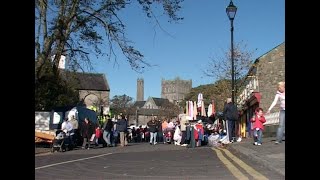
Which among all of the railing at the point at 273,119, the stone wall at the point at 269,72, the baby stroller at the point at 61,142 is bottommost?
the baby stroller at the point at 61,142

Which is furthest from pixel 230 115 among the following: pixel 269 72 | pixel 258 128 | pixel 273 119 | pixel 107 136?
pixel 269 72

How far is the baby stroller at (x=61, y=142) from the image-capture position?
19047 mm

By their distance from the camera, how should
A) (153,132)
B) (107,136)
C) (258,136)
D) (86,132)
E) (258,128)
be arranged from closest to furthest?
(258,136)
(258,128)
(86,132)
(107,136)
(153,132)

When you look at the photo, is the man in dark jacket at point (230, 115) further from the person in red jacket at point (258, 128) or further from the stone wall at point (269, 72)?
the stone wall at point (269, 72)

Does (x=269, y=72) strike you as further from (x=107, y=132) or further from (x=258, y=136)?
(x=258, y=136)

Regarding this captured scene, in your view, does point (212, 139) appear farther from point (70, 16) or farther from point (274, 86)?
point (274, 86)

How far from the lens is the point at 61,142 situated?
62.7ft

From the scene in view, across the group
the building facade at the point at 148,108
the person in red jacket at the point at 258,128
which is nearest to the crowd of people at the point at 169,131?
the person in red jacket at the point at 258,128

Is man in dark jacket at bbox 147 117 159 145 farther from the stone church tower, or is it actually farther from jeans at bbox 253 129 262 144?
the stone church tower

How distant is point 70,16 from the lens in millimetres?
23250

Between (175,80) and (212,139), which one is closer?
(212,139)
